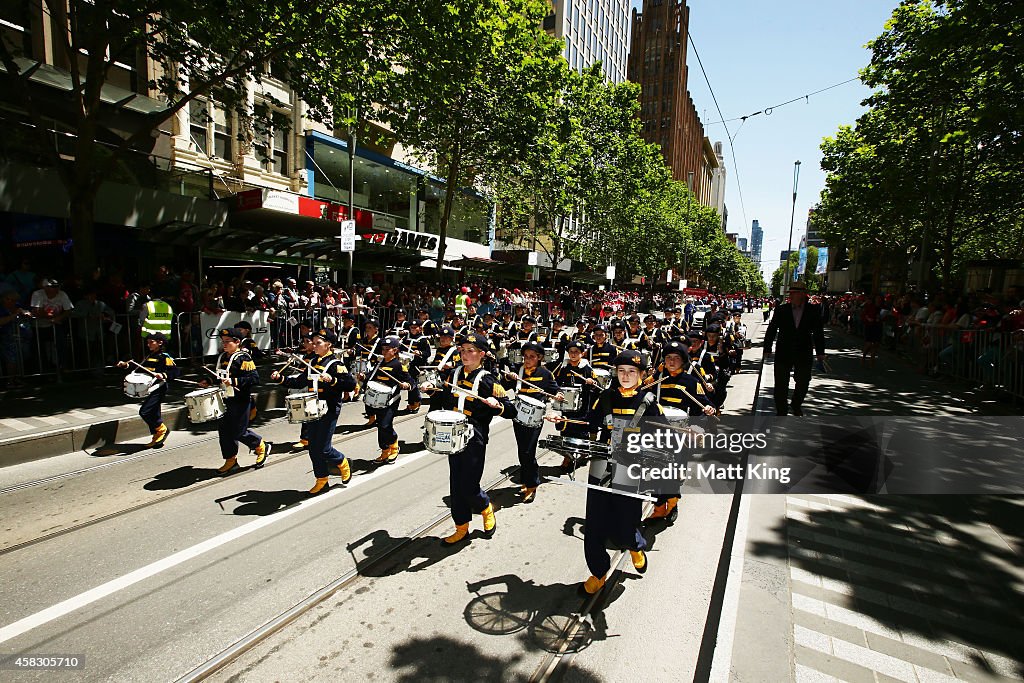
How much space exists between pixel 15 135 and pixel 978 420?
22.1 meters

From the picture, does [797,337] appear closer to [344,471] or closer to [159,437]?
[344,471]

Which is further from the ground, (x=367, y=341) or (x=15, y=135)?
(x=15, y=135)

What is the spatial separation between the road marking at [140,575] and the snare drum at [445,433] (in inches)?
76.6

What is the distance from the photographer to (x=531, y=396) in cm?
628

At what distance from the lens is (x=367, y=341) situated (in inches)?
374

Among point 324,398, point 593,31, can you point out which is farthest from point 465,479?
point 593,31

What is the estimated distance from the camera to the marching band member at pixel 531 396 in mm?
6028

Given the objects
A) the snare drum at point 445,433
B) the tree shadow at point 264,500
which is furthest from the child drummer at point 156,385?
the snare drum at point 445,433

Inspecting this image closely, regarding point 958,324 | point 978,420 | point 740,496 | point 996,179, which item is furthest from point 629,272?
point 740,496

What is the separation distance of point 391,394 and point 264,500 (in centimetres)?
211

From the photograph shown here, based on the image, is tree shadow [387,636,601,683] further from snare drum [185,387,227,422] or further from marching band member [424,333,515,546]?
snare drum [185,387,227,422]

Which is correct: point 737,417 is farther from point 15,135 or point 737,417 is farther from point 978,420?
point 15,135

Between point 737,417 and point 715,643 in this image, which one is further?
point 737,417

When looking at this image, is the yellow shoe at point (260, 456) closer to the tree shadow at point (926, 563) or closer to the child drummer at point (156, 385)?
the child drummer at point (156, 385)
